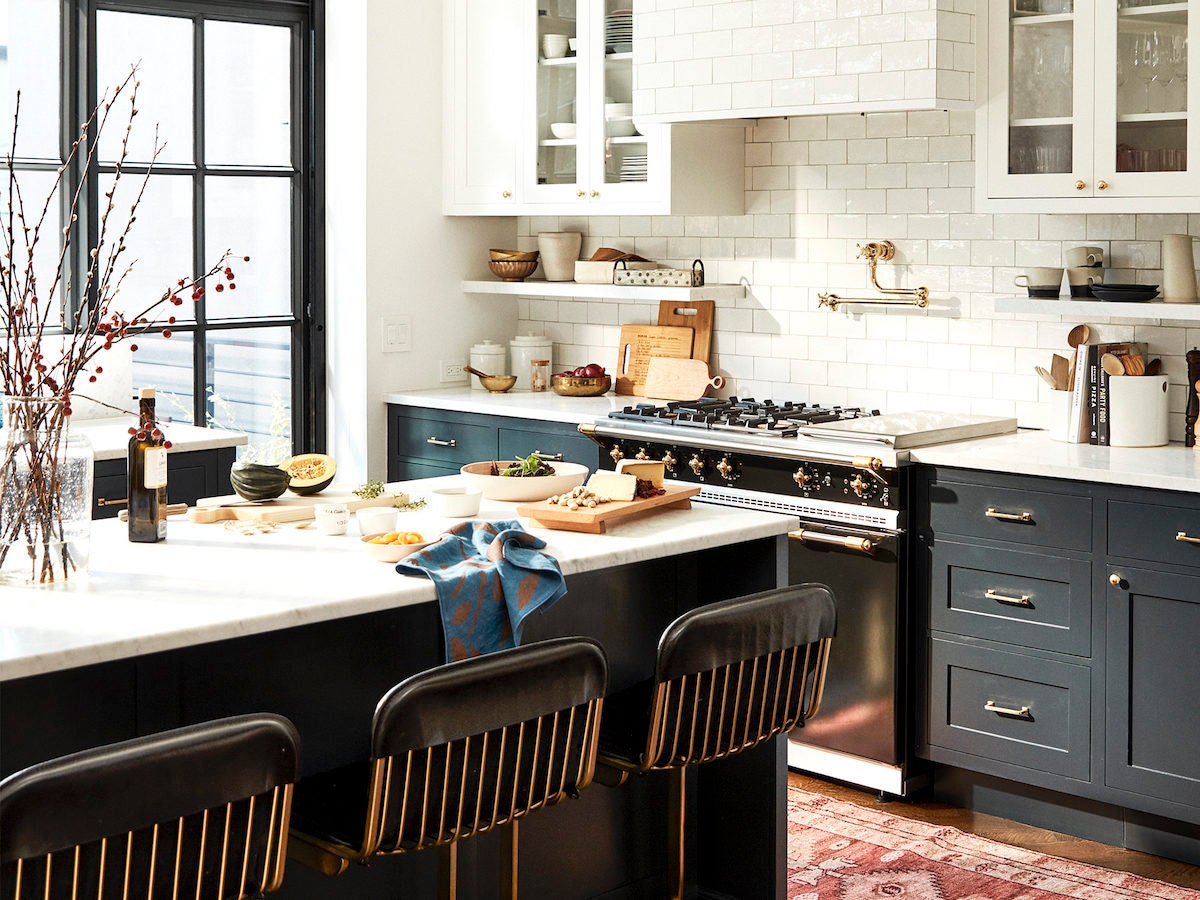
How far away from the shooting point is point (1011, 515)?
13.1 feet

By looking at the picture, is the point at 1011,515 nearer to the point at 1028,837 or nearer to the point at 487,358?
the point at 1028,837

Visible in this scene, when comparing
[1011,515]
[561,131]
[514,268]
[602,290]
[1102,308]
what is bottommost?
[1011,515]

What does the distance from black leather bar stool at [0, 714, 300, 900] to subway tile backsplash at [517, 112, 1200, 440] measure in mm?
3019

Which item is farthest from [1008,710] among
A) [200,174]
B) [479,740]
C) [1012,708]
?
[200,174]

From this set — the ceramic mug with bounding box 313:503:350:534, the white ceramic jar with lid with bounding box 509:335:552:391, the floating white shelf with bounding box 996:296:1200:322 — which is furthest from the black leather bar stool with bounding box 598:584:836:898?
the white ceramic jar with lid with bounding box 509:335:552:391

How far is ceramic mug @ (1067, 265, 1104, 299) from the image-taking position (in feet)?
14.2

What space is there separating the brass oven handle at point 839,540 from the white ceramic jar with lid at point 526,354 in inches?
72.5

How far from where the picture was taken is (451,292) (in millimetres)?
6000

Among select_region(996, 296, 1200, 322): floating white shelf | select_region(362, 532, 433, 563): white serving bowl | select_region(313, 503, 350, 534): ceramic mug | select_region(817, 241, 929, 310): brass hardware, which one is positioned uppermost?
select_region(817, 241, 929, 310): brass hardware

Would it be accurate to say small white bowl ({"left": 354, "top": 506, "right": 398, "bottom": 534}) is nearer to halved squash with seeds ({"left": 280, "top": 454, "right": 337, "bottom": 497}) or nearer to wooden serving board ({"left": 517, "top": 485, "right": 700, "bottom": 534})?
wooden serving board ({"left": 517, "top": 485, "right": 700, "bottom": 534})

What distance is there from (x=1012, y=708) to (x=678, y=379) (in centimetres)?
192

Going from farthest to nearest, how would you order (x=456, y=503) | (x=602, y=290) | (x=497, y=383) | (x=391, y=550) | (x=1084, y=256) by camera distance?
(x=497, y=383) < (x=602, y=290) < (x=1084, y=256) < (x=456, y=503) < (x=391, y=550)

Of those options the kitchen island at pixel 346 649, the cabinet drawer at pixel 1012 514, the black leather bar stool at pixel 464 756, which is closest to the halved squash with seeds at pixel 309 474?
the kitchen island at pixel 346 649

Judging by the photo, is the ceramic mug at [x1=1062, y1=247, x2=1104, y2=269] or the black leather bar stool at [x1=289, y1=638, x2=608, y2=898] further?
the ceramic mug at [x1=1062, y1=247, x2=1104, y2=269]
